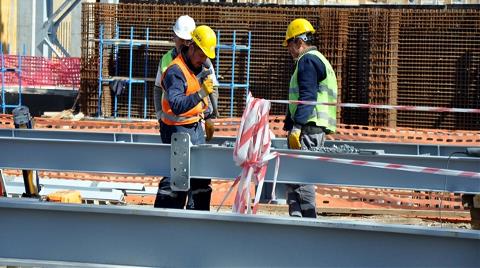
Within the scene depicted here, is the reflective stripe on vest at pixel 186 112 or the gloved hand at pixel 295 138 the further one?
the gloved hand at pixel 295 138

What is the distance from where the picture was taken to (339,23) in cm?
2069

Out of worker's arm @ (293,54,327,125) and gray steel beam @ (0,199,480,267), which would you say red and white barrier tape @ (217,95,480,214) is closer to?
worker's arm @ (293,54,327,125)

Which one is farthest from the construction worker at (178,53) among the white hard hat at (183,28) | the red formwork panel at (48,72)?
the red formwork panel at (48,72)

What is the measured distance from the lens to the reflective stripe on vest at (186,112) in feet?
26.6

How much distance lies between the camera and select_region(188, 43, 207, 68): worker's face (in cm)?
807

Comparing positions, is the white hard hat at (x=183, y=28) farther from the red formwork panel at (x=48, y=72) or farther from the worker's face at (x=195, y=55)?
the red formwork panel at (x=48, y=72)

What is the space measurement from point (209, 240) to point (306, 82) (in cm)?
348

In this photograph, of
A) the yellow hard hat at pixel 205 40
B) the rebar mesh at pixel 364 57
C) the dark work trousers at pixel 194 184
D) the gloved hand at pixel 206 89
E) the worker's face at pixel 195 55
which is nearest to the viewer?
the gloved hand at pixel 206 89

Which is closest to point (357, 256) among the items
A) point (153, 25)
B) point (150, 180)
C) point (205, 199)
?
point (205, 199)

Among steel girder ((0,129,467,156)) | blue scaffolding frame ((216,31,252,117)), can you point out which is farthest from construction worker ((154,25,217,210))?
blue scaffolding frame ((216,31,252,117))

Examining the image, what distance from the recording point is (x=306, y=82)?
8.65m

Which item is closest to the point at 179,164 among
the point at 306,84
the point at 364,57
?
the point at 306,84

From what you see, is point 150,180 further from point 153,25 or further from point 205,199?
A: point 153,25

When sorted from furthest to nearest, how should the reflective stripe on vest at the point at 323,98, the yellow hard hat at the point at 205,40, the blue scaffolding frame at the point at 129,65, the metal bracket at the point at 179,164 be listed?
the blue scaffolding frame at the point at 129,65
the reflective stripe on vest at the point at 323,98
the yellow hard hat at the point at 205,40
the metal bracket at the point at 179,164
